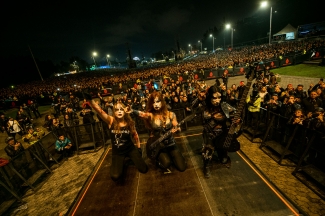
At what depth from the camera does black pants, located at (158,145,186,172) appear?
4292 mm

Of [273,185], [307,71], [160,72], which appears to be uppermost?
[160,72]

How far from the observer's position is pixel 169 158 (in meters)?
4.39

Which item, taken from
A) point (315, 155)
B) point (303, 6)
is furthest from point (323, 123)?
point (303, 6)

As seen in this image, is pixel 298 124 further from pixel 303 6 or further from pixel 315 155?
pixel 303 6

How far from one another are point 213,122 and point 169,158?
1.56 m

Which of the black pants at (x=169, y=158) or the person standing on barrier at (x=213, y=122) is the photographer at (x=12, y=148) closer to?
the black pants at (x=169, y=158)

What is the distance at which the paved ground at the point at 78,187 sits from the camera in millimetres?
4021

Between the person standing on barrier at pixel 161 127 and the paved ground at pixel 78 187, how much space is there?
294 centimetres

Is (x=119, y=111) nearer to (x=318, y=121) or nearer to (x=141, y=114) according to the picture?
(x=141, y=114)

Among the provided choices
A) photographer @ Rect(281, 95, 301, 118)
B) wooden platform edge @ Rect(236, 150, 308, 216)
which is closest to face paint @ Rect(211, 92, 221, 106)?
wooden platform edge @ Rect(236, 150, 308, 216)

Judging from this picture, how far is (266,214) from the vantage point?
10.00 ft

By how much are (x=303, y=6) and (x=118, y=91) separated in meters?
81.5

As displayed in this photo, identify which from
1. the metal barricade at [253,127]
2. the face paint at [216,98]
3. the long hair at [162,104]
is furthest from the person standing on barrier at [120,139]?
the metal barricade at [253,127]

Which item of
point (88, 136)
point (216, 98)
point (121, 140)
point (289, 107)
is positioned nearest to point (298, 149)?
point (289, 107)
